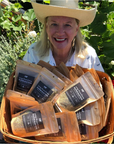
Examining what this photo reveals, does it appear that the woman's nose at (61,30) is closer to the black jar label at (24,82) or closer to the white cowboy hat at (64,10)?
the white cowboy hat at (64,10)

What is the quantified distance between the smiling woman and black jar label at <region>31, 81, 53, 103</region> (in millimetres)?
458

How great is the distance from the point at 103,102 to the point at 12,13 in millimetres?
1997

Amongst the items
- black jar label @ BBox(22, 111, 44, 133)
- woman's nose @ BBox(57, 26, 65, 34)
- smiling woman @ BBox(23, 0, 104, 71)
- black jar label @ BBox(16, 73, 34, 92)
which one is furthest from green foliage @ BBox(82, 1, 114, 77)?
black jar label @ BBox(22, 111, 44, 133)

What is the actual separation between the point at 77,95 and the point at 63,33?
508 millimetres

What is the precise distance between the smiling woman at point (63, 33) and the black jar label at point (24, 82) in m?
0.42

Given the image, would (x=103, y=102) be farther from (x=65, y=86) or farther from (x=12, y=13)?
(x=12, y=13)

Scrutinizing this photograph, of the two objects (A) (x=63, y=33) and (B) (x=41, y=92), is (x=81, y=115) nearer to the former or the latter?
(B) (x=41, y=92)

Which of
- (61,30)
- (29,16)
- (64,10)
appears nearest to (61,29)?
(61,30)

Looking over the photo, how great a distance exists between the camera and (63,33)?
1.11m

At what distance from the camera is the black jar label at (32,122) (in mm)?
708

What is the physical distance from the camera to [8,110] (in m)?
0.82

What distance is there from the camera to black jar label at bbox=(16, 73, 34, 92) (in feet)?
2.85

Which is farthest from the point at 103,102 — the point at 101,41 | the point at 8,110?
the point at 101,41

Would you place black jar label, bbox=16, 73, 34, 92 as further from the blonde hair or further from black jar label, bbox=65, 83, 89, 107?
the blonde hair
